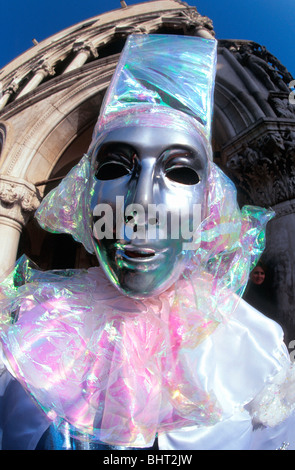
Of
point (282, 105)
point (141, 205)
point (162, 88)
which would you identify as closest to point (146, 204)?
point (141, 205)

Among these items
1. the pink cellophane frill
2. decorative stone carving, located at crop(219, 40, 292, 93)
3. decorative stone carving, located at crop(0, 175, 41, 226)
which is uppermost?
decorative stone carving, located at crop(219, 40, 292, 93)

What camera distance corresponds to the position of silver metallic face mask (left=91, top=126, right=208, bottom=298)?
88 cm

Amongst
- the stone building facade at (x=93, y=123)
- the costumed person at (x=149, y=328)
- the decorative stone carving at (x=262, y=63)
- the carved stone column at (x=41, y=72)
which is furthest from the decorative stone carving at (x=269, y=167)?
the carved stone column at (x=41, y=72)

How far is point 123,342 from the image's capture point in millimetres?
875

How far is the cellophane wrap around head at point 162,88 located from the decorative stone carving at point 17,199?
10.8 feet

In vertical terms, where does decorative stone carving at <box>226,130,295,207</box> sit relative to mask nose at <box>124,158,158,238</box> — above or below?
above

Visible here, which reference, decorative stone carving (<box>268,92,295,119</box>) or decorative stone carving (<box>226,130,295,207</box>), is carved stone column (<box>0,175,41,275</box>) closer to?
decorative stone carving (<box>226,130,295,207</box>)

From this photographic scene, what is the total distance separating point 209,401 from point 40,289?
2.03 feet

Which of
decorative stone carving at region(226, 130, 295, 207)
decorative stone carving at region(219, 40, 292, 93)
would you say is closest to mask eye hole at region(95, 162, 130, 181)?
decorative stone carving at region(226, 130, 295, 207)

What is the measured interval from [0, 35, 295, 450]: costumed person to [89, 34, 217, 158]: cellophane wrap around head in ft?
0.04

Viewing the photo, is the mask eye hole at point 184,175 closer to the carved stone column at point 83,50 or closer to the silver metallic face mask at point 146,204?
the silver metallic face mask at point 146,204

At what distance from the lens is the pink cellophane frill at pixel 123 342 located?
0.81 metres

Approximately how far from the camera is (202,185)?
1.03 metres

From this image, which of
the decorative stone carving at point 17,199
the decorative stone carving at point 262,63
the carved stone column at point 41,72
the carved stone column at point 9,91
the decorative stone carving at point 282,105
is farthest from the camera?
the carved stone column at point 9,91
